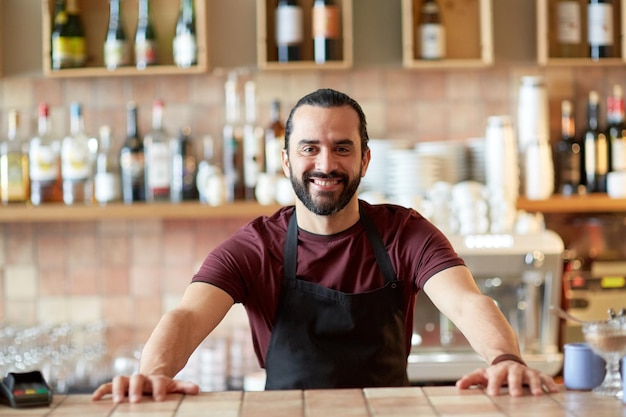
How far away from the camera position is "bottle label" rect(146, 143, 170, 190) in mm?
3656

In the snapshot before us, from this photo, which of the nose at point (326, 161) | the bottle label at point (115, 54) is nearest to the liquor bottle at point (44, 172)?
the bottle label at point (115, 54)

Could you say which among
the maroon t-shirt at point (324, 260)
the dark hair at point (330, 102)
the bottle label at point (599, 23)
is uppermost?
the bottle label at point (599, 23)

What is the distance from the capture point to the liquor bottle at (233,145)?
12.2 feet

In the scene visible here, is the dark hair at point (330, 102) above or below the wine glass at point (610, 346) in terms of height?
above

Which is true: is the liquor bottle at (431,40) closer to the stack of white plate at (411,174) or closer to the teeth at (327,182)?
the stack of white plate at (411,174)

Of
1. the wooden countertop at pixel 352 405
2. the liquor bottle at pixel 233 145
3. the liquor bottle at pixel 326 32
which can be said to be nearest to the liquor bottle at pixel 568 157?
the liquor bottle at pixel 326 32

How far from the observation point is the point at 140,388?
5.95ft

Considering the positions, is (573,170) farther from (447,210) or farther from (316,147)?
(316,147)

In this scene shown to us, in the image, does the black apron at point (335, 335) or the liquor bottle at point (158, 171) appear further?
the liquor bottle at point (158, 171)

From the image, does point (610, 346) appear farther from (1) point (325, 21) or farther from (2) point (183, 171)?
(2) point (183, 171)

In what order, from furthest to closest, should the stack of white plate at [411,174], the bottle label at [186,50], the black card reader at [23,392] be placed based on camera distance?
1. the bottle label at [186,50]
2. the stack of white plate at [411,174]
3. the black card reader at [23,392]

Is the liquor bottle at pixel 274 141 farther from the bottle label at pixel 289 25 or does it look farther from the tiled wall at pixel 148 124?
the bottle label at pixel 289 25

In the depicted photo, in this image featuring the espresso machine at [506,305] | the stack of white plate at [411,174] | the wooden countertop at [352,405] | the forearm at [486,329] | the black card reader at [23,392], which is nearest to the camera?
the wooden countertop at [352,405]

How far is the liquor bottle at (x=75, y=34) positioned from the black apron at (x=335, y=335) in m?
1.72
